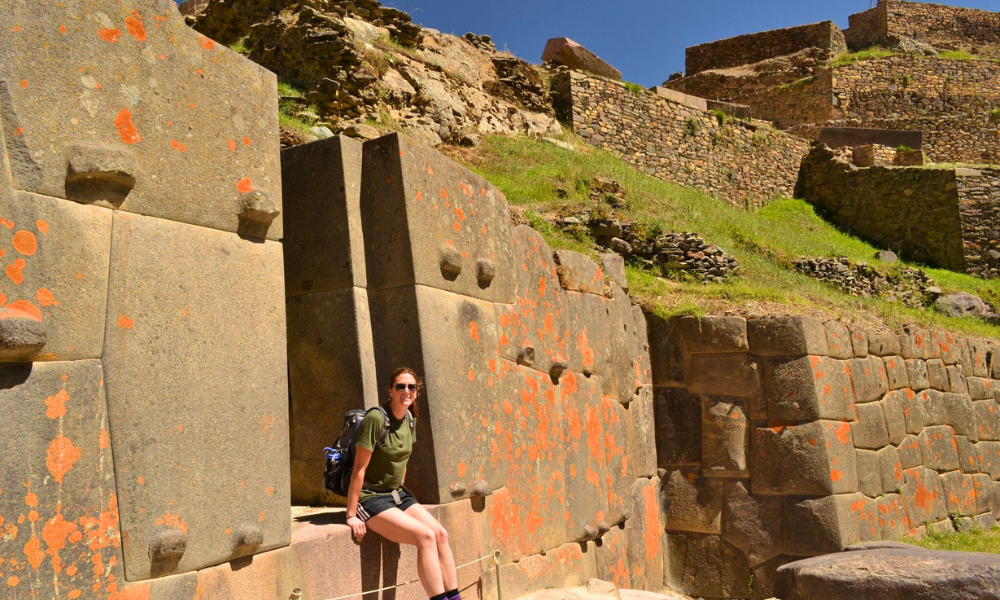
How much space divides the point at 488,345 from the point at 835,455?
473cm

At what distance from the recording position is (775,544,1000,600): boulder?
17.9 feet

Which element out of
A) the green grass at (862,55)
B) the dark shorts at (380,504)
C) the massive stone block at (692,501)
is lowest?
the massive stone block at (692,501)

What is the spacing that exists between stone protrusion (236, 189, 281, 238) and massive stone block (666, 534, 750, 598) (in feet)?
20.0

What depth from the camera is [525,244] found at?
19.6 ft

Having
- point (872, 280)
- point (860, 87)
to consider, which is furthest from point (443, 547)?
point (860, 87)

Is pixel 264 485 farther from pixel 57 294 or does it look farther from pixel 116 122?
pixel 116 122

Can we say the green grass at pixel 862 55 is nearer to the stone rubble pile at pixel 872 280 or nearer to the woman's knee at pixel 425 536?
the stone rubble pile at pixel 872 280

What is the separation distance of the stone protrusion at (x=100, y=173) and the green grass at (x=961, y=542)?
847cm

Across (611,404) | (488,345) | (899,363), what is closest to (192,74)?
(488,345)

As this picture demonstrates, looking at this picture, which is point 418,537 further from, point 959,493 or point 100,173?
point 959,493

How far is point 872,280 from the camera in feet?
44.2

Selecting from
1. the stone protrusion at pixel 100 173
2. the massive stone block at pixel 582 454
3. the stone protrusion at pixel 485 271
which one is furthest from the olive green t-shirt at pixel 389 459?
the massive stone block at pixel 582 454

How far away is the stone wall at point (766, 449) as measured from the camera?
8.10 m

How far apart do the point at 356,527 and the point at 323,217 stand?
5.39ft
